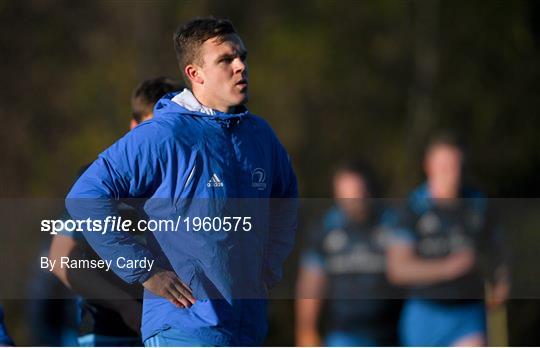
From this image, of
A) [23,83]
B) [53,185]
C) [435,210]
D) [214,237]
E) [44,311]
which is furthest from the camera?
[23,83]

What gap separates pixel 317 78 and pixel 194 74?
739cm

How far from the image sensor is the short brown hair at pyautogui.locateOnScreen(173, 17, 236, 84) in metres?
3.83

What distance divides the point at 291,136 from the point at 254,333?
22.9 feet

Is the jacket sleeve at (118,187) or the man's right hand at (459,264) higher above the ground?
the man's right hand at (459,264)

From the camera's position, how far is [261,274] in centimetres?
381

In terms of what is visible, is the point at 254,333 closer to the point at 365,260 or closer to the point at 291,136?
the point at 365,260

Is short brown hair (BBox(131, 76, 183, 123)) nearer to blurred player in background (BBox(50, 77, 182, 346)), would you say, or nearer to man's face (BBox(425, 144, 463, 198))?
blurred player in background (BBox(50, 77, 182, 346))

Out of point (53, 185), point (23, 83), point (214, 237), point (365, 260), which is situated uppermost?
point (23, 83)

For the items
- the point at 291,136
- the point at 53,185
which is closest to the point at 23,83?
the point at 53,185

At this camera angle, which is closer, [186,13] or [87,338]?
[87,338]

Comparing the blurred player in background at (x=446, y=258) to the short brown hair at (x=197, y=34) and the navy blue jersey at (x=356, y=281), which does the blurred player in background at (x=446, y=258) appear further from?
the short brown hair at (x=197, y=34)

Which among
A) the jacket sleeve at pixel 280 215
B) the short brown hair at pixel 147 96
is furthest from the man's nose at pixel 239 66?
the short brown hair at pixel 147 96

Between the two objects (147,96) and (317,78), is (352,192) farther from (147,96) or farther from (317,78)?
(317,78)

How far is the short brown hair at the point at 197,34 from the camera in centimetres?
383
